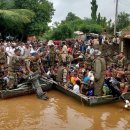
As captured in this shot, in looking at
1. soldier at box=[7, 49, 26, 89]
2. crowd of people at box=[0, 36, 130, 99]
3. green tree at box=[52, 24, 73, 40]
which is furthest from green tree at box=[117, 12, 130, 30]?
soldier at box=[7, 49, 26, 89]

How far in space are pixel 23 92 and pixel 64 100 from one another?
5.72 ft

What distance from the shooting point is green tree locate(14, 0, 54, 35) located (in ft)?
109

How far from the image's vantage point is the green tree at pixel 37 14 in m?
33.2

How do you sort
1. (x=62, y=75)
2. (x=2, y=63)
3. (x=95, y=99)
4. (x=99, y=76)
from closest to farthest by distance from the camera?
(x=95, y=99) < (x=99, y=76) < (x=62, y=75) < (x=2, y=63)

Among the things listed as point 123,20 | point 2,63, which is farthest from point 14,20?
point 123,20

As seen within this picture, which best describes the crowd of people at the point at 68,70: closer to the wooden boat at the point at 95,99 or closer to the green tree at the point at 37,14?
the wooden boat at the point at 95,99

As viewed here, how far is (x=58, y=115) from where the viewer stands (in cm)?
1315

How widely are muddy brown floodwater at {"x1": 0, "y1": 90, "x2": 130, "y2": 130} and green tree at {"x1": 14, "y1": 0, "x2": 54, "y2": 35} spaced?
1861 cm

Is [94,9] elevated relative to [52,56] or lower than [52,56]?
elevated

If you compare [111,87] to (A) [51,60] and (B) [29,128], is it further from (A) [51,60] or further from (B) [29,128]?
(A) [51,60]

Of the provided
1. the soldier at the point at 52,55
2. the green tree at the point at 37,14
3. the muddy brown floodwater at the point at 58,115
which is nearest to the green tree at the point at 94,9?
the green tree at the point at 37,14

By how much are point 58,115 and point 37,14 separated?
2187cm

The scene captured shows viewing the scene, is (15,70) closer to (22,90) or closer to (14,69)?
(14,69)

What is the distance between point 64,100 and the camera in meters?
15.2
